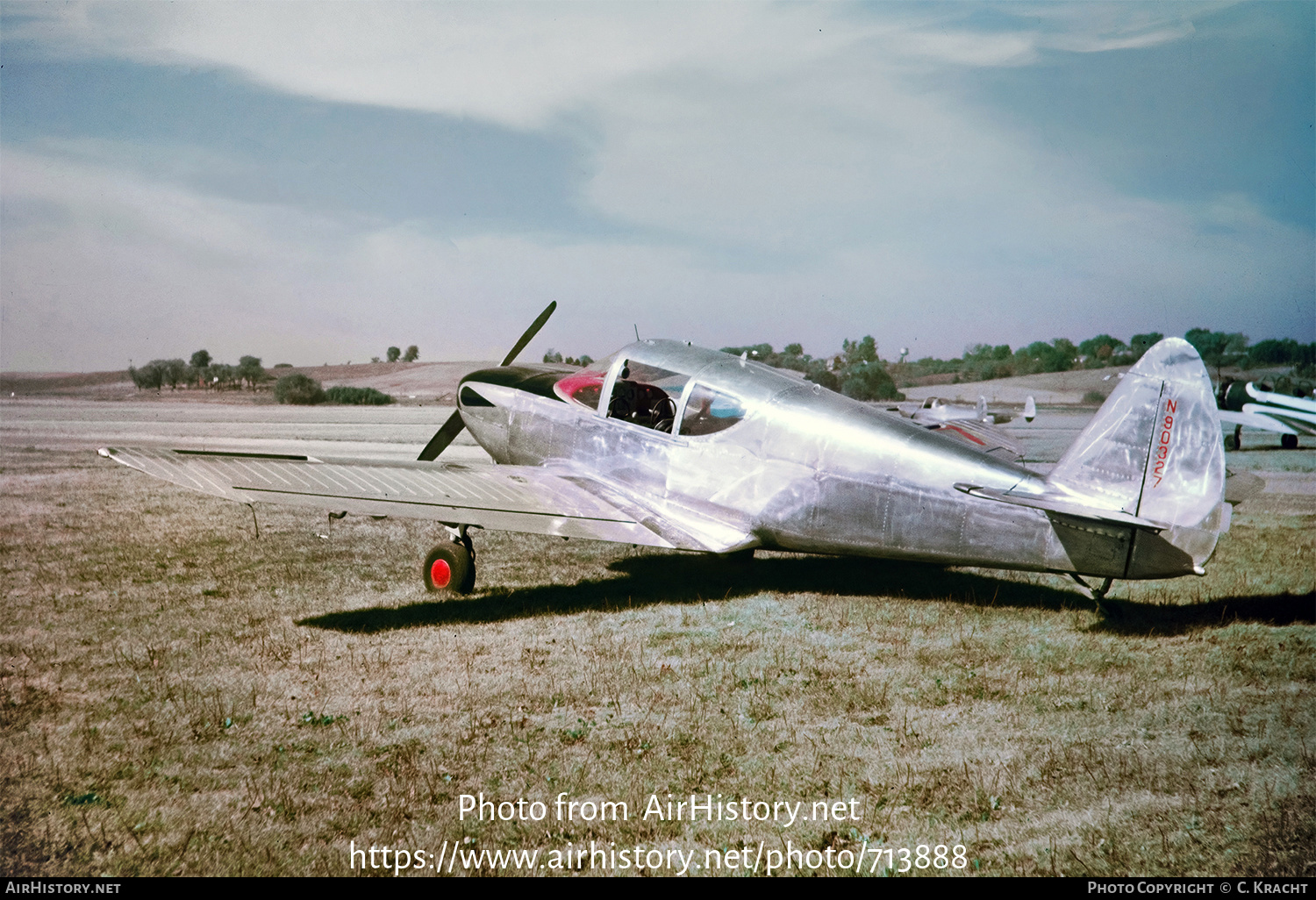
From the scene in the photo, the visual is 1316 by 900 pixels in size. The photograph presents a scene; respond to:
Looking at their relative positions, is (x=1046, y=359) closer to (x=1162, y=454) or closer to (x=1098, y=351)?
(x=1098, y=351)

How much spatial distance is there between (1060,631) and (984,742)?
82.6 inches

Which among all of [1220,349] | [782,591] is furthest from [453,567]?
[1220,349]

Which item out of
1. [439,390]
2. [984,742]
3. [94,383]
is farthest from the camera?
[439,390]

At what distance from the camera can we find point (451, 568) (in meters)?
6.99

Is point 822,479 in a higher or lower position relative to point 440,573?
higher

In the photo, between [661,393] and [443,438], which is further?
[443,438]

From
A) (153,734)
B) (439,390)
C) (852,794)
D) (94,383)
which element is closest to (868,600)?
(852,794)

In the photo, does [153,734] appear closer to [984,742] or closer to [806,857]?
[806,857]

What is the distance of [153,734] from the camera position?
4.13 meters

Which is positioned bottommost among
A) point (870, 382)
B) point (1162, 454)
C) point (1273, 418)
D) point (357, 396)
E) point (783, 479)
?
point (783, 479)

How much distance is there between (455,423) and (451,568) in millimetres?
3455

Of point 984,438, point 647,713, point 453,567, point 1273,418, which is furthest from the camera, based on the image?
point 1273,418

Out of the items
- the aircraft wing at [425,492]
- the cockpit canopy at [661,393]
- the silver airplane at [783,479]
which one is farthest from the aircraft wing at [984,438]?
the aircraft wing at [425,492]

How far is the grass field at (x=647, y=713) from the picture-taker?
10.5ft
